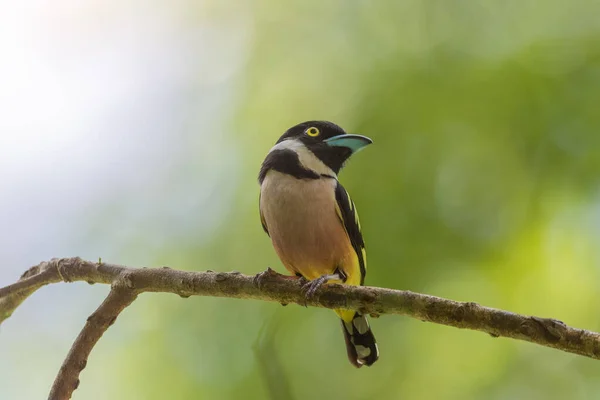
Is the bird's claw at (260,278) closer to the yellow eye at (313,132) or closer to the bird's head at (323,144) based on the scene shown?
the bird's head at (323,144)

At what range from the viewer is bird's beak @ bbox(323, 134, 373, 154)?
2.82m

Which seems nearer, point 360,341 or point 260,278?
point 260,278

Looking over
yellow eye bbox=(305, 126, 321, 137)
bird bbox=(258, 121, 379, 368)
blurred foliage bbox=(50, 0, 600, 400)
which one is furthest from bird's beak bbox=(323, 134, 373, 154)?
blurred foliage bbox=(50, 0, 600, 400)

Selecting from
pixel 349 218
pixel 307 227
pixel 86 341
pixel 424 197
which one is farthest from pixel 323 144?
pixel 86 341

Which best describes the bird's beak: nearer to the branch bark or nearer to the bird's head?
the bird's head

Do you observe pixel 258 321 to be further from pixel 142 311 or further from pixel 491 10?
pixel 491 10

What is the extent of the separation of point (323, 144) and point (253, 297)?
3.57ft

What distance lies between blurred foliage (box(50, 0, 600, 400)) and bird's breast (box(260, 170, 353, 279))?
0.73m

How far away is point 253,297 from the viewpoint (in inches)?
82.5

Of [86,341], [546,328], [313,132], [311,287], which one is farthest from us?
[313,132]

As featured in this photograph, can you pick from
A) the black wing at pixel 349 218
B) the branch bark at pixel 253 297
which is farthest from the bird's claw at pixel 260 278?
the black wing at pixel 349 218

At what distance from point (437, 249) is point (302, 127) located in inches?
47.3

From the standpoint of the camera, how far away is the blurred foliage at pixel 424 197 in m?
3.18

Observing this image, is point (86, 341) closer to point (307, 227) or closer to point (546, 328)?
point (307, 227)
